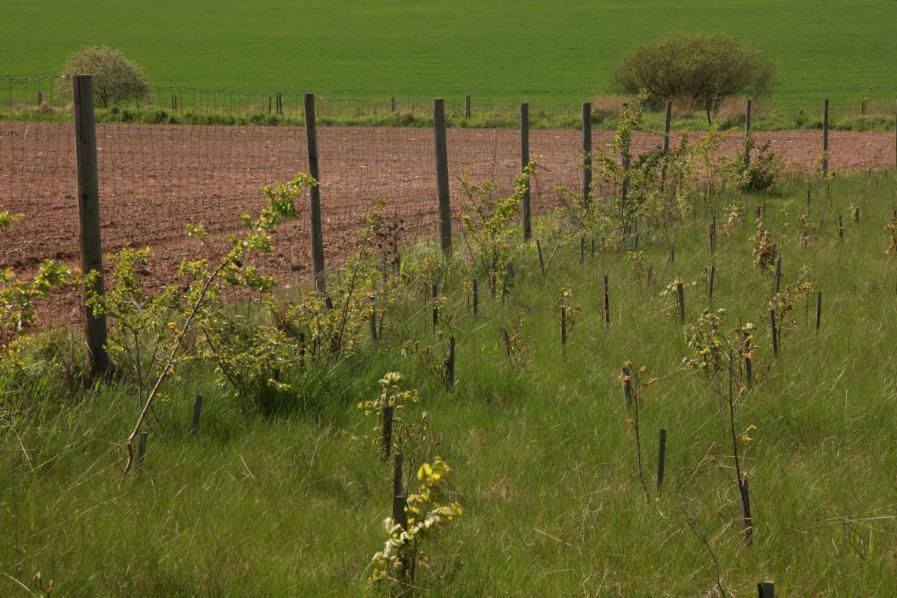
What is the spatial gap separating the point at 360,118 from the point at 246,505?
92.6 feet

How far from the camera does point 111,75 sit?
129ft

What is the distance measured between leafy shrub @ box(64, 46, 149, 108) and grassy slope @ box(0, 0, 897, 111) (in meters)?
10.1

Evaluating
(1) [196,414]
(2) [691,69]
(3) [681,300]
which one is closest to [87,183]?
(1) [196,414]

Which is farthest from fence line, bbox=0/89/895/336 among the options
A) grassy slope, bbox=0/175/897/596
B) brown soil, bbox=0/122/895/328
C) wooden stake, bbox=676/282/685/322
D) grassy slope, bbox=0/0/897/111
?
grassy slope, bbox=0/0/897/111

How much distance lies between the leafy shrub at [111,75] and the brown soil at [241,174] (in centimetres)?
1112

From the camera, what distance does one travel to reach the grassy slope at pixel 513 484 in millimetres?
4074

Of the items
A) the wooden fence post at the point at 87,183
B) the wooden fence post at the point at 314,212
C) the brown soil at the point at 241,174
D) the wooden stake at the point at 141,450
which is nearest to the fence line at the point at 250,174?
the brown soil at the point at 241,174

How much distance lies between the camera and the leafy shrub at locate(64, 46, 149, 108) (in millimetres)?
39188

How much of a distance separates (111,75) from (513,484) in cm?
3740

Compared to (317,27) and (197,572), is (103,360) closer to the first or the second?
(197,572)

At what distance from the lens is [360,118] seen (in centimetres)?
3212

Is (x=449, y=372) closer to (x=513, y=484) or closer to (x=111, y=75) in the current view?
(x=513, y=484)

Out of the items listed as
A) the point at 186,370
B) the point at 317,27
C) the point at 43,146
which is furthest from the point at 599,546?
the point at 317,27

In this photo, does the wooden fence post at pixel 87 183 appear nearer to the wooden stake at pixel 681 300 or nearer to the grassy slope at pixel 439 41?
the wooden stake at pixel 681 300
